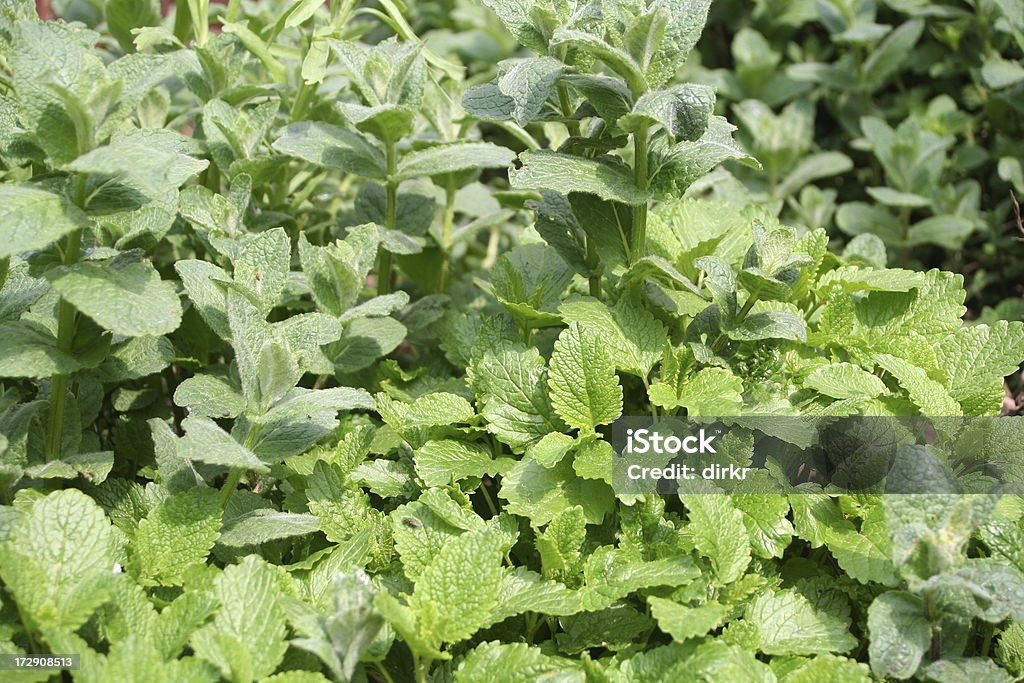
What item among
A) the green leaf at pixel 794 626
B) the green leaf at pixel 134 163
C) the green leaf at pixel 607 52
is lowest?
the green leaf at pixel 794 626

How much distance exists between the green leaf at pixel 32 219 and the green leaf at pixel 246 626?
1.61ft

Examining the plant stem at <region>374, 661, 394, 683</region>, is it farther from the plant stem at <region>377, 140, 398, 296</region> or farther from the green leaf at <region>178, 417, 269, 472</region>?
the plant stem at <region>377, 140, 398, 296</region>

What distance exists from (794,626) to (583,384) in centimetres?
47

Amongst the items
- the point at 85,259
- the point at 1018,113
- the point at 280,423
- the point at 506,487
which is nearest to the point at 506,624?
the point at 506,487

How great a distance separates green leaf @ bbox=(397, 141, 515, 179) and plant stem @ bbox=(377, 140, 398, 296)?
0.02 metres

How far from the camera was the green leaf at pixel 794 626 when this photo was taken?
1340mm

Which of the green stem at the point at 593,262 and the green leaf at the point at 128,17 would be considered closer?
the green stem at the point at 593,262

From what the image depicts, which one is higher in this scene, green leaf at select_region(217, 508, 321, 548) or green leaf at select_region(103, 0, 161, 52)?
green leaf at select_region(103, 0, 161, 52)

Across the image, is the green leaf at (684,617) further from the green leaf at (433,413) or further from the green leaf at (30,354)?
the green leaf at (30,354)

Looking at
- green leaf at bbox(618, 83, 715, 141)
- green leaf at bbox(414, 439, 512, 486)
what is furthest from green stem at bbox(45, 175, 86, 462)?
green leaf at bbox(618, 83, 715, 141)

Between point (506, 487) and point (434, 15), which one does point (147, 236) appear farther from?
point (434, 15)

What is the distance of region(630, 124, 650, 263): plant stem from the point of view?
1547mm

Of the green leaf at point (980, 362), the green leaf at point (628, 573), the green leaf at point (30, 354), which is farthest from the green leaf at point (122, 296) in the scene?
the green leaf at point (980, 362)

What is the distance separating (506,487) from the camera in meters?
1.48
